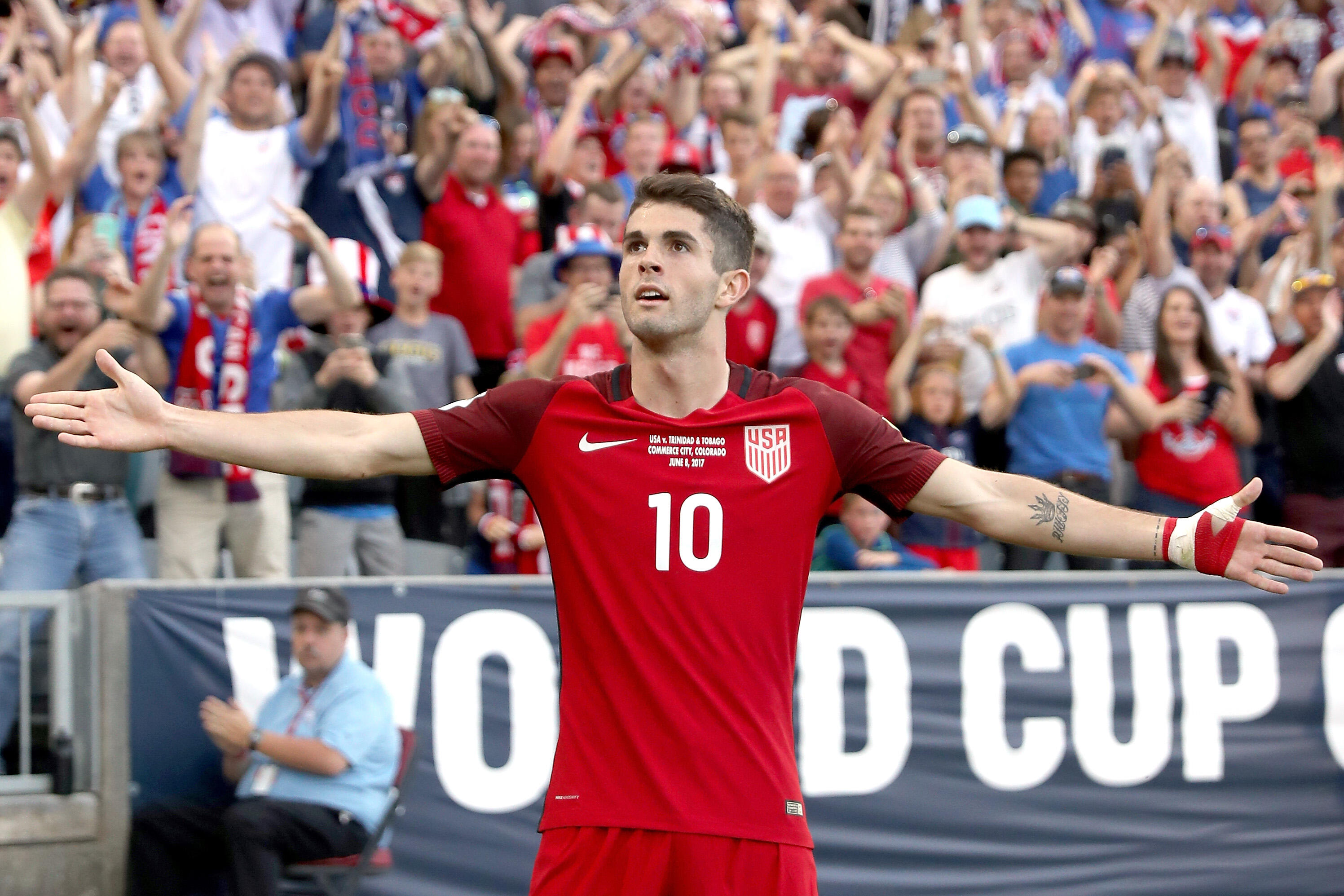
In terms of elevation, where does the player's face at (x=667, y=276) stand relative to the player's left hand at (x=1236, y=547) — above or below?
above

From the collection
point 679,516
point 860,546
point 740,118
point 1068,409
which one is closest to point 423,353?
point 860,546

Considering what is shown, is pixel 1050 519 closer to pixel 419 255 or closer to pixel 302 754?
pixel 302 754

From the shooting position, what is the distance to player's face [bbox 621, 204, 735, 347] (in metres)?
4.36

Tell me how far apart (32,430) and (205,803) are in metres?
2.04

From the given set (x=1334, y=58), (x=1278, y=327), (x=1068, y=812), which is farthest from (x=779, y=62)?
(x=1068, y=812)

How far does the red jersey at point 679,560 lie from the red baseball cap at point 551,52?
324 inches

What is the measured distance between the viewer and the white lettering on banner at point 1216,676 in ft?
30.1

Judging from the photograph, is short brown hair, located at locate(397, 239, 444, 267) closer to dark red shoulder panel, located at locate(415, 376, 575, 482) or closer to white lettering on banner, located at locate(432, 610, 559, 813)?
white lettering on banner, located at locate(432, 610, 559, 813)

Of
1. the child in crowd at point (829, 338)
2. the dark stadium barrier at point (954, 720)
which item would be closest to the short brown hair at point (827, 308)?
the child in crowd at point (829, 338)

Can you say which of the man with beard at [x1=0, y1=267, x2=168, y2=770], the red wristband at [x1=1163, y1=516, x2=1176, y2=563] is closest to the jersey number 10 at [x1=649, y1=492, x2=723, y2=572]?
the red wristband at [x1=1163, y1=516, x2=1176, y2=563]

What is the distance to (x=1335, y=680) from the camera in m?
9.41

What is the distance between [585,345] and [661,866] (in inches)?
229

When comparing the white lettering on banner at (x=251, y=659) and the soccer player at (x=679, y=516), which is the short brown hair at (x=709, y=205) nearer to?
the soccer player at (x=679, y=516)

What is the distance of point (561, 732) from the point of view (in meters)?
4.35
